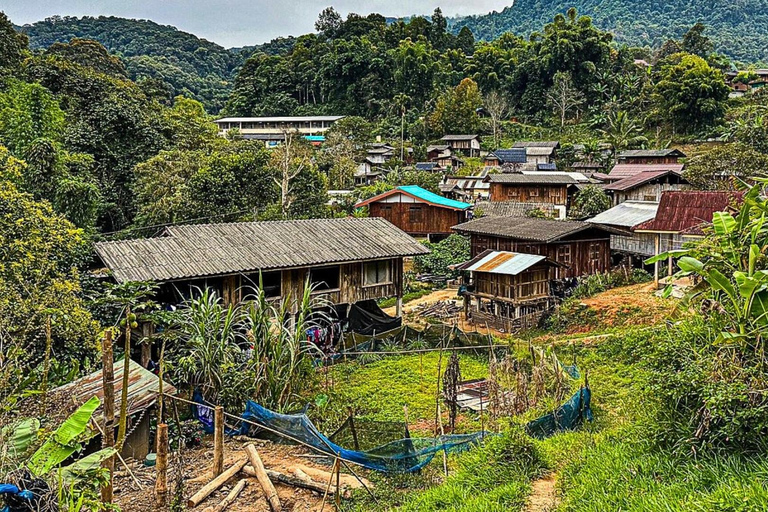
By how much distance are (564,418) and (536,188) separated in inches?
1056

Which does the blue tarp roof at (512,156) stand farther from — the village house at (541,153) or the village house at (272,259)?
the village house at (272,259)

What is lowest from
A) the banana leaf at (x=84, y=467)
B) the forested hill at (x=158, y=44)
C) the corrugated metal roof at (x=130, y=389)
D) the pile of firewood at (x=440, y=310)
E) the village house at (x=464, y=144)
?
the pile of firewood at (x=440, y=310)

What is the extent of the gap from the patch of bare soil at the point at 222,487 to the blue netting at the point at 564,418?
288 cm

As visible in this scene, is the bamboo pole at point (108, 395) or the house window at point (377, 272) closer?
the bamboo pole at point (108, 395)

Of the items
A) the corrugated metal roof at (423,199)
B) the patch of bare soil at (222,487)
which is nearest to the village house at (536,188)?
the corrugated metal roof at (423,199)

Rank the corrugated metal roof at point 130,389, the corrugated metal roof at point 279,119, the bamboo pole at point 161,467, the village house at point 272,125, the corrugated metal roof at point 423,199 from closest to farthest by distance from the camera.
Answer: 1. the bamboo pole at point 161,467
2. the corrugated metal roof at point 130,389
3. the corrugated metal roof at point 423,199
4. the corrugated metal roof at point 279,119
5. the village house at point 272,125

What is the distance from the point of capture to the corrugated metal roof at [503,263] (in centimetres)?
1833

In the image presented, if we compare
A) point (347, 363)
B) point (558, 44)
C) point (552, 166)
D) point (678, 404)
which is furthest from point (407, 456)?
point (558, 44)

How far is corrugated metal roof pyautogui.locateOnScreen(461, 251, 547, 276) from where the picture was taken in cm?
1833

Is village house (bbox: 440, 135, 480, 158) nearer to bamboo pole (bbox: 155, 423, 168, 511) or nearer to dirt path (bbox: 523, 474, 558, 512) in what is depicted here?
dirt path (bbox: 523, 474, 558, 512)

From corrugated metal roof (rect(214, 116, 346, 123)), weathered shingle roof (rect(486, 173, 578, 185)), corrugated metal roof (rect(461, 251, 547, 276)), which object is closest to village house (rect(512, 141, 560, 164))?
weathered shingle roof (rect(486, 173, 578, 185))

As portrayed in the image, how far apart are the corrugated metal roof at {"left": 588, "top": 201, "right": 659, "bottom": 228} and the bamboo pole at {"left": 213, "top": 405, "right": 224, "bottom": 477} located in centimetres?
1976

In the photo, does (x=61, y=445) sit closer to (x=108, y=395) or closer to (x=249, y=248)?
(x=108, y=395)

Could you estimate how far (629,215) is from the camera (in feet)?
81.8
